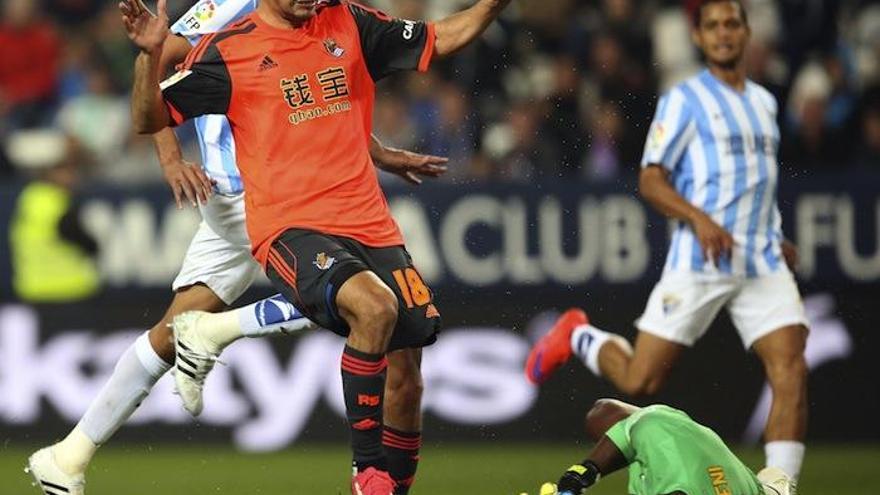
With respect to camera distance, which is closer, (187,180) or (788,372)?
(187,180)

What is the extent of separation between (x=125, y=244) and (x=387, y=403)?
514 cm

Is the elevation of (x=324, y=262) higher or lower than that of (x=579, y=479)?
higher

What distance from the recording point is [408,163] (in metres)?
9.23

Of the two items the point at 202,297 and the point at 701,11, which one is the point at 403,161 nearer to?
the point at 202,297

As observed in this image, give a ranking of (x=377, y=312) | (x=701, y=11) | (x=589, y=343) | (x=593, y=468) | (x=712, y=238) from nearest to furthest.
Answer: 1. (x=593, y=468)
2. (x=377, y=312)
3. (x=712, y=238)
4. (x=701, y=11)
5. (x=589, y=343)

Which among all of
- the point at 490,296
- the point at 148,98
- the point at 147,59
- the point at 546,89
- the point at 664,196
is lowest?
the point at 490,296

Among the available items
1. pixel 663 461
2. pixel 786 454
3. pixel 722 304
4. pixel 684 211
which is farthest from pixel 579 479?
pixel 722 304

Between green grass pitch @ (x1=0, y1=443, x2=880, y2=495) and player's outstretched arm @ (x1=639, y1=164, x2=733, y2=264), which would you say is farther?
green grass pitch @ (x1=0, y1=443, x2=880, y2=495)

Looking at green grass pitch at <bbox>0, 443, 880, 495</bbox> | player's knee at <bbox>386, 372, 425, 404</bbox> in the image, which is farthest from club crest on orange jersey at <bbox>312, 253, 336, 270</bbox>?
green grass pitch at <bbox>0, 443, 880, 495</bbox>

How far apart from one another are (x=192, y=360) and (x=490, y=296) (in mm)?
4487

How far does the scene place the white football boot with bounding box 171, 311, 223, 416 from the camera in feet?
29.0

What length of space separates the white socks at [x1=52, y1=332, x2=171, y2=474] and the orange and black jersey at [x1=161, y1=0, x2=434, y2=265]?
3.53 ft

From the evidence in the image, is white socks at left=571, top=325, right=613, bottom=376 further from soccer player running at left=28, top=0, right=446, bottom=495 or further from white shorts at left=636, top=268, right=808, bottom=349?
soccer player running at left=28, top=0, right=446, bottom=495

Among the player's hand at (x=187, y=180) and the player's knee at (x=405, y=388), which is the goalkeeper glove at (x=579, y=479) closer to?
the player's knee at (x=405, y=388)
